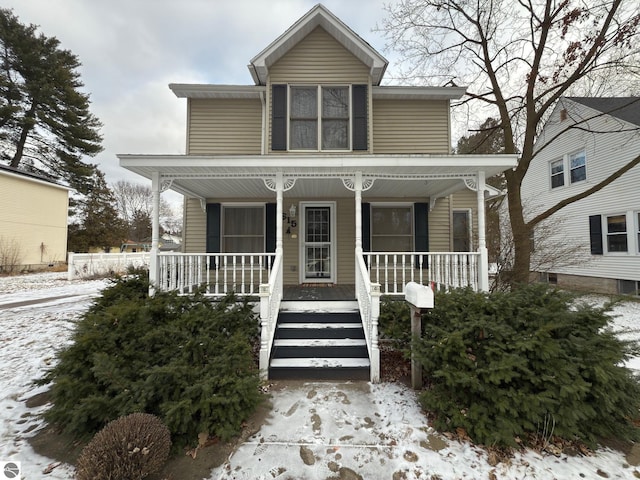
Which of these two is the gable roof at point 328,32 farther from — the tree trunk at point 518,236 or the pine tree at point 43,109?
the pine tree at point 43,109

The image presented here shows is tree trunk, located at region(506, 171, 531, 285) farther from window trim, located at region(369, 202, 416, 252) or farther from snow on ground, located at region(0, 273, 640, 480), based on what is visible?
snow on ground, located at region(0, 273, 640, 480)

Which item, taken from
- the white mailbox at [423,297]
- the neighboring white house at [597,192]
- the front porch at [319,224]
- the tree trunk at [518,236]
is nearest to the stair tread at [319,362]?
the front porch at [319,224]

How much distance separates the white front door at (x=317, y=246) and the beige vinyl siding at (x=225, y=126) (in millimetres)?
2279

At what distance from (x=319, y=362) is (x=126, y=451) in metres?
2.31

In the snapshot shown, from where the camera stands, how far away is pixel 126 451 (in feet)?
6.89

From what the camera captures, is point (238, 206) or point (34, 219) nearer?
point (238, 206)

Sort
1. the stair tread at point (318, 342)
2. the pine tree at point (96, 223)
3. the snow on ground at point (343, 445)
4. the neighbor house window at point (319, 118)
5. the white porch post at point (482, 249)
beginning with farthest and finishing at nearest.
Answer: the pine tree at point (96, 223) < the neighbor house window at point (319, 118) < the white porch post at point (482, 249) < the stair tread at point (318, 342) < the snow on ground at point (343, 445)

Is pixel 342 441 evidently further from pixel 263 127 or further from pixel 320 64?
pixel 320 64

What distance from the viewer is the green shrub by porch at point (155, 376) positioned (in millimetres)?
2582

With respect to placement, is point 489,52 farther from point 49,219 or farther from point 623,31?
point 49,219

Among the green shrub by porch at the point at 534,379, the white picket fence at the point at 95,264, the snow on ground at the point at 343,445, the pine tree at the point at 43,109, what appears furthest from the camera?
the pine tree at the point at 43,109

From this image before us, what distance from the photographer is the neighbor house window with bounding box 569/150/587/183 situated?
34.4 ft

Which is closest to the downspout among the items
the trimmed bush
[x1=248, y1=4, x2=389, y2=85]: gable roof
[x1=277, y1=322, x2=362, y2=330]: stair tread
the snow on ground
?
[x1=248, y1=4, x2=389, y2=85]: gable roof

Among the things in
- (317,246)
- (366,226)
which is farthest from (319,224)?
(366,226)
